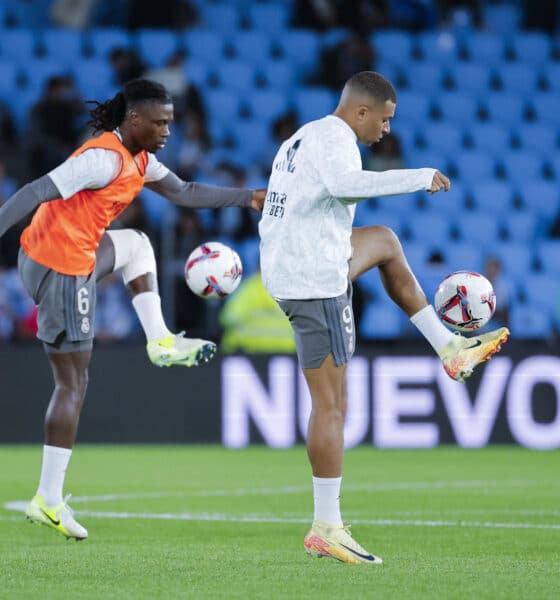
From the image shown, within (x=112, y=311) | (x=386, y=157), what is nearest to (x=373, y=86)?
(x=112, y=311)

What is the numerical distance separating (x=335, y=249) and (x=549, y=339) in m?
6.77

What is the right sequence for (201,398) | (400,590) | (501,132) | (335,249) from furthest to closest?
(501,132), (201,398), (335,249), (400,590)

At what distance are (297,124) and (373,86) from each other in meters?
9.46

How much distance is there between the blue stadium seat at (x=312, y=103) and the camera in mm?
15883

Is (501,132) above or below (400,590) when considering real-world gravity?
above

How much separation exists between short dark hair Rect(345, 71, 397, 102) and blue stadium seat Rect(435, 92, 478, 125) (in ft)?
37.3

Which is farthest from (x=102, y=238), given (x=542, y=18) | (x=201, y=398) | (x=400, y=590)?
(x=542, y=18)

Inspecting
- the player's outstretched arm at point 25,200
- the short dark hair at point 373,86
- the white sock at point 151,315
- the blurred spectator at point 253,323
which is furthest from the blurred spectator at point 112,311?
the short dark hair at point 373,86

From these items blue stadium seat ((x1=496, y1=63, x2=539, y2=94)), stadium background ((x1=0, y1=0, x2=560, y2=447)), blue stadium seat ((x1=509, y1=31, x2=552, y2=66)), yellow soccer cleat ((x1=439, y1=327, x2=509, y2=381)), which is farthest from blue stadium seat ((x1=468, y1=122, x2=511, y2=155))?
yellow soccer cleat ((x1=439, y1=327, x2=509, y2=381))

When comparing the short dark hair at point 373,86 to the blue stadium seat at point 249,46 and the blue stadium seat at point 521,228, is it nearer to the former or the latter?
the blue stadium seat at point 521,228

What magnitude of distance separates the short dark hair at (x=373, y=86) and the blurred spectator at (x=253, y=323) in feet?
22.1

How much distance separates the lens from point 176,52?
15.8 m

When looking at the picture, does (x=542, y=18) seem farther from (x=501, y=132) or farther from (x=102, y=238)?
(x=102, y=238)

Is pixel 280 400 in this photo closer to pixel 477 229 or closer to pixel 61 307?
pixel 477 229
